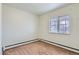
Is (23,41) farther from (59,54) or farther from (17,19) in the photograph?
(59,54)

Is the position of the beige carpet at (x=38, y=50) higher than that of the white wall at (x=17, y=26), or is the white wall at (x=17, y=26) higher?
the white wall at (x=17, y=26)

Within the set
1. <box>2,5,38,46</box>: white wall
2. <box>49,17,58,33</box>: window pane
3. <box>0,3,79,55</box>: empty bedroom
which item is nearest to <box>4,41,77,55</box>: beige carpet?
<box>0,3,79,55</box>: empty bedroom

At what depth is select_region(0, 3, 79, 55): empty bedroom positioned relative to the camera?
1.35 metres

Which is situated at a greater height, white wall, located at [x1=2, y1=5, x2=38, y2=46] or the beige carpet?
white wall, located at [x1=2, y1=5, x2=38, y2=46]

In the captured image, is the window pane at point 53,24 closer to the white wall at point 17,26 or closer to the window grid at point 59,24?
the window grid at point 59,24

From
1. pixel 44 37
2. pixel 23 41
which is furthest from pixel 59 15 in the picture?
pixel 23 41

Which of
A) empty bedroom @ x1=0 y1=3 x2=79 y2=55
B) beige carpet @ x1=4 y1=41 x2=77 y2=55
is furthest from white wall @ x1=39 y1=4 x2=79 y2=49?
beige carpet @ x1=4 y1=41 x2=77 y2=55

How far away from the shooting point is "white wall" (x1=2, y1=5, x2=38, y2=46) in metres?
1.35

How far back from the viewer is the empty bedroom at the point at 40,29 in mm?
1354

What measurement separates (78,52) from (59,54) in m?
0.28

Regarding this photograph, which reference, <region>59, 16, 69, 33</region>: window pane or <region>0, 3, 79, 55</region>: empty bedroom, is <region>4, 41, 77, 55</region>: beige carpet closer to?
<region>0, 3, 79, 55</region>: empty bedroom

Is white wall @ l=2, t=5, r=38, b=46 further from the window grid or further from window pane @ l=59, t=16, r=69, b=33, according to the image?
window pane @ l=59, t=16, r=69, b=33

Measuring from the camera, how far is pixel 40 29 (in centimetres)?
149

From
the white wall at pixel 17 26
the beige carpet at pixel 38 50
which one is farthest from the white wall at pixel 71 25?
the white wall at pixel 17 26
